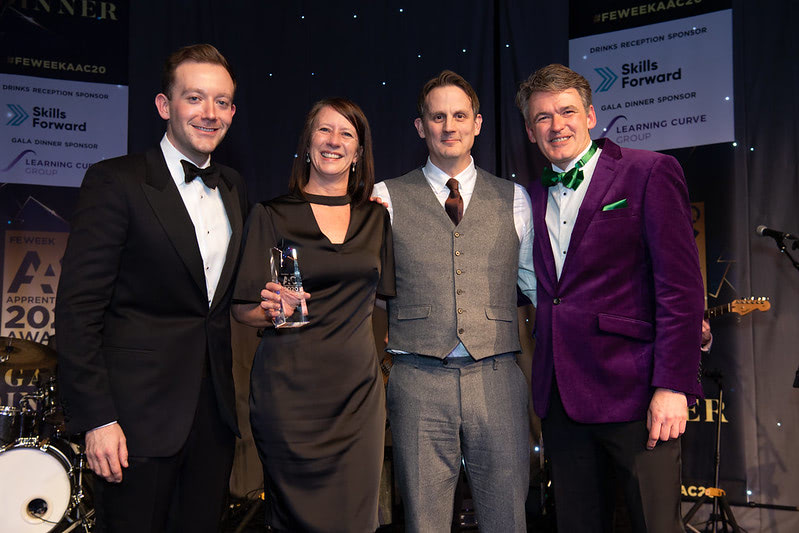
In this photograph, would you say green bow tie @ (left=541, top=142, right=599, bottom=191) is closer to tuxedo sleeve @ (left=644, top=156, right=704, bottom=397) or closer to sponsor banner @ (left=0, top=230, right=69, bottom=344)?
tuxedo sleeve @ (left=644, top=156, right=704, bottom=397)

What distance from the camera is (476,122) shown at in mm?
2682

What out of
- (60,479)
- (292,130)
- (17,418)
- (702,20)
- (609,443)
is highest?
(702,20)

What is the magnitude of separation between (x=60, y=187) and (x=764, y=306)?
16.6ft

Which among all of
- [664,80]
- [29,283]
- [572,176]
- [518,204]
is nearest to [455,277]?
[518,204]

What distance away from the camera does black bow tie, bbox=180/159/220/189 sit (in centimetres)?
216

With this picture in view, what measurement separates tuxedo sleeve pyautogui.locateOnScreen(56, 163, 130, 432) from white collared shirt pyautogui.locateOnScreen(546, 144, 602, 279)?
136 centimetres

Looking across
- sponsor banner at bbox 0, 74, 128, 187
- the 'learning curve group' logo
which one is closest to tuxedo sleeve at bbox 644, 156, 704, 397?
the 'learning curve group' logo

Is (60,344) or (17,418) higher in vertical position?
(60,344)

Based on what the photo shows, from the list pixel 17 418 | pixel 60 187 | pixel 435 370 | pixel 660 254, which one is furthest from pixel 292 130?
pixel 660 254

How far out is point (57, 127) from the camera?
535 cm

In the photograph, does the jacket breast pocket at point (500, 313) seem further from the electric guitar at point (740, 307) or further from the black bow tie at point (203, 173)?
the electric guitar at point (740, 307)

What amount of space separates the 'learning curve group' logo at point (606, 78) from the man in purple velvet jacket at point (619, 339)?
119 inches

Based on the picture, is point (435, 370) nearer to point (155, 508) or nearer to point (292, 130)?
point (155, 508)

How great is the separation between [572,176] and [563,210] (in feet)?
0.39
